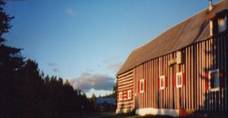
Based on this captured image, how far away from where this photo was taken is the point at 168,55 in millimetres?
32344

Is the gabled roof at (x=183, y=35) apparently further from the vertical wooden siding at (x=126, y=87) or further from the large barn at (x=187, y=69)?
the vertical wooden siding at (x=126, y=87)

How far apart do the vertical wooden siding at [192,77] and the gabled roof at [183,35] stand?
46 cm

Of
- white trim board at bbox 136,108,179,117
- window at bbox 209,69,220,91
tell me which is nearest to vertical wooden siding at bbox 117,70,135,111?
white trim board at bbox 136,108,179,117

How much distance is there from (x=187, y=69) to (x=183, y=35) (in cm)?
375

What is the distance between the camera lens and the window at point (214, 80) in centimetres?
2650

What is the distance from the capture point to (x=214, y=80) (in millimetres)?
26844

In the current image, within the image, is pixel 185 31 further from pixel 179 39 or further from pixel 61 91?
pixel 61 91

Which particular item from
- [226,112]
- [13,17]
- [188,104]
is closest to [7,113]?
[13,17]

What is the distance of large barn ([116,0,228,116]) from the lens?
26.5 metres

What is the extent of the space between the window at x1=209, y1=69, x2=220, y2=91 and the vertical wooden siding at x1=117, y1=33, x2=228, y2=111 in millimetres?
217

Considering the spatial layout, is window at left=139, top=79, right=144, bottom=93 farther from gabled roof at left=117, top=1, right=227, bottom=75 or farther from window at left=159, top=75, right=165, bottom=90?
window at left=159, top=75, right=165, bottom=90

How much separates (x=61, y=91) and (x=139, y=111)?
20.6ft

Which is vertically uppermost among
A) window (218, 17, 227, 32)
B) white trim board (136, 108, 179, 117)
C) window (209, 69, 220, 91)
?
window (218, 17, 227, 32)

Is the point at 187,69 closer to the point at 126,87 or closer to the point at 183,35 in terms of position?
the point at 183,35
